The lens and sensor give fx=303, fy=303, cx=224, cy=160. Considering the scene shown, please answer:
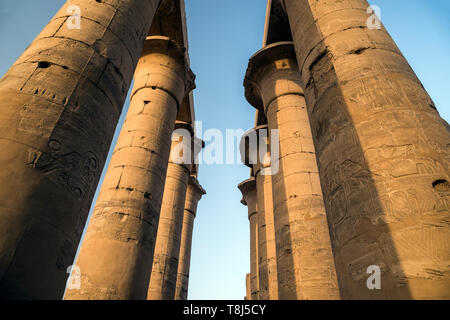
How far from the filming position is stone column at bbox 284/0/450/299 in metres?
3.06

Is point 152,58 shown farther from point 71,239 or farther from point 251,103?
point 71,239

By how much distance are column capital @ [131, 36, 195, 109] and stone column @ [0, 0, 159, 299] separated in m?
4.92

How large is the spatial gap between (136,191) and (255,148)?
900cm

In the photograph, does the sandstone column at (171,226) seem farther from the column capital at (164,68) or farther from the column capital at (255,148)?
the column capital at (164,68)

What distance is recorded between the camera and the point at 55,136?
3600mm

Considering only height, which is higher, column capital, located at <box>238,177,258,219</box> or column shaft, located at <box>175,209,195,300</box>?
column capital, located at <box>238,177,258,219</box>

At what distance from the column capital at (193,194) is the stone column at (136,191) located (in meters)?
8.77

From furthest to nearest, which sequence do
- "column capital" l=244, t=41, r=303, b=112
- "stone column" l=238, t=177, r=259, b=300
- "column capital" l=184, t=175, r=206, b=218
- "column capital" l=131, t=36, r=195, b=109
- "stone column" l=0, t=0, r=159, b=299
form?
"column capital" l=184, t=175, r=206, b=218, "stone column" l=238, t=177, r=259, b=300, "column capital" l=244, t=41, r=303, b=112, "column capital" l=131, t=36, r=195, b=109, "stone column" l=0, t=0, r=159, b=299

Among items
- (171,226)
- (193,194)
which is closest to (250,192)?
(193,194)

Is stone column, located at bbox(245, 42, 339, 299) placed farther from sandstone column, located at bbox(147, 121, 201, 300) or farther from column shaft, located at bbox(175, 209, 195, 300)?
column shaft, located at bbox(175, 209, 195, 300)

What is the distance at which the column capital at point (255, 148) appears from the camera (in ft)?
50.0

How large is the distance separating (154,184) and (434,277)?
21.7ft

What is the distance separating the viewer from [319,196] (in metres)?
8.38

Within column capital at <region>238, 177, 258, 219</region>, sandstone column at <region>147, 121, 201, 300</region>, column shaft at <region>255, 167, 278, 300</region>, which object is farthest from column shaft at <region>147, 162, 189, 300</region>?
column capital at <region>238, 177, 258, 219</region>
